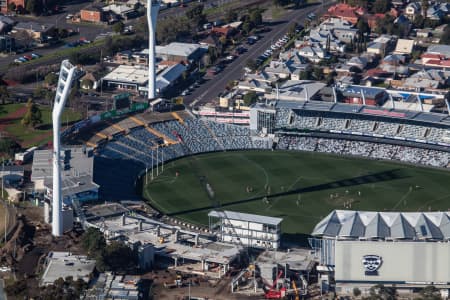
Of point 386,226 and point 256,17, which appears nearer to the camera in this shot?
point 386,226

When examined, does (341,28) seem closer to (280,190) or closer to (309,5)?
(309,5)

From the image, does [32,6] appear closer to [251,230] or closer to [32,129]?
[32,129]

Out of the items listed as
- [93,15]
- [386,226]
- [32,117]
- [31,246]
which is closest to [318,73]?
[32,117]

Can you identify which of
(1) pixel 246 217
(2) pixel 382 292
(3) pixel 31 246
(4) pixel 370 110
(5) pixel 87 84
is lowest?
(3) pixel 31 246

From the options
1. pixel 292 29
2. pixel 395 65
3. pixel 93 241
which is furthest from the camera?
pixel 292 29

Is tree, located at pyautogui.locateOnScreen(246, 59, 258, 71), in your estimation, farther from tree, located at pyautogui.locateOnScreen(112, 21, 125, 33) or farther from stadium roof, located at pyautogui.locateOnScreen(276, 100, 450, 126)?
tree, located at pyautogui.locateOnScreen(112, 21, 125, 33)

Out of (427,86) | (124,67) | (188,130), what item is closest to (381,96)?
(427,86)
